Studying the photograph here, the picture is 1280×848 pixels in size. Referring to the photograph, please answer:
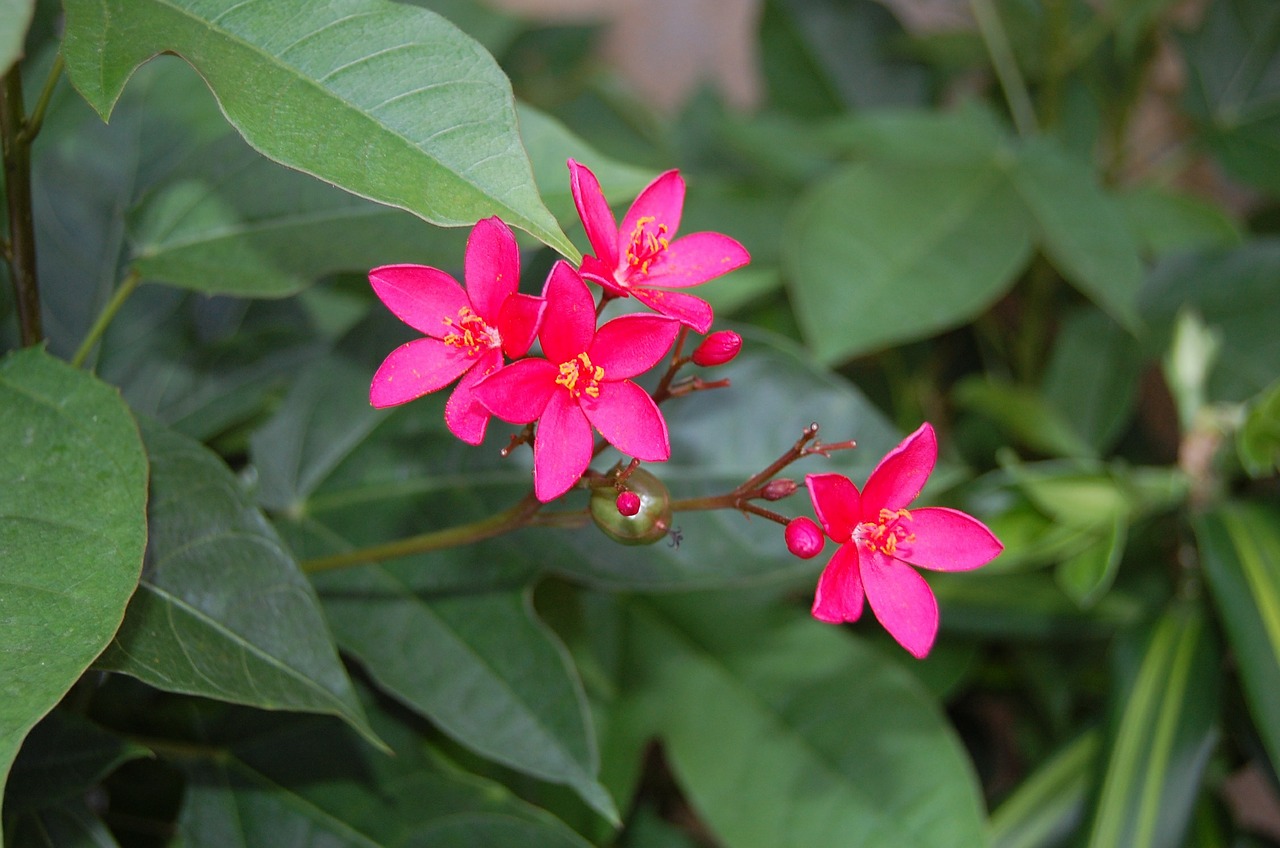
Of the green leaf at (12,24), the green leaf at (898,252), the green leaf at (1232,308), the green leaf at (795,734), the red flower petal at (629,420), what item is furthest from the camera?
the green leaf at (1232,308)

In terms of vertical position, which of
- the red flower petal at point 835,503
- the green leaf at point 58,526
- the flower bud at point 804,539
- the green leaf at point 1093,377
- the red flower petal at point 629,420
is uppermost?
the red flower petal at point 629,420

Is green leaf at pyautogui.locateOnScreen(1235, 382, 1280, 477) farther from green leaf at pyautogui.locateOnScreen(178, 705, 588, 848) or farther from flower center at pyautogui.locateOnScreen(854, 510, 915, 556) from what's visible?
green leaf at pyautogui.locateOnScreen(178, 705, 588, 848)

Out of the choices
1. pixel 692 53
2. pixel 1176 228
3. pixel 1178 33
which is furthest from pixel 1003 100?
pixel 692 53

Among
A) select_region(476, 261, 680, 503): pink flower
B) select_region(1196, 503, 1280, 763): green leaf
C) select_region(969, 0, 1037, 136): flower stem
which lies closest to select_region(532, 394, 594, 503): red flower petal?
select_region(476, 261, 680, 503): pink flower

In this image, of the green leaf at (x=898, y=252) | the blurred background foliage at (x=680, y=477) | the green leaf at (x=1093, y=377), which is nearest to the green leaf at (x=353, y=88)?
the blurred background foliage at (x=680, y=477)

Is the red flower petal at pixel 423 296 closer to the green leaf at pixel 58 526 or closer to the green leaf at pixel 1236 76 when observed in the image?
the green leaf at pixel 58 526

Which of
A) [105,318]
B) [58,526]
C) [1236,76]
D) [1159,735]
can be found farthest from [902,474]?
[1236,76]
